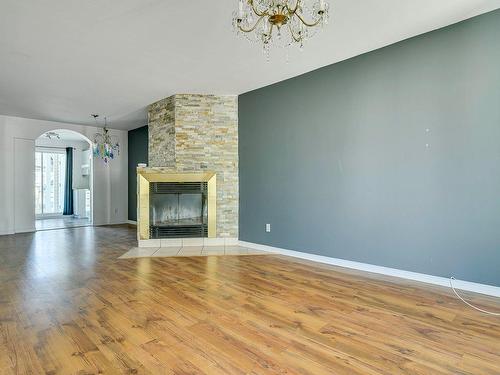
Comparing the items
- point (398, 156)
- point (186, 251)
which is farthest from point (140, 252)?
point (398, 156)

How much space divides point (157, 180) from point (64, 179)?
7112 mm

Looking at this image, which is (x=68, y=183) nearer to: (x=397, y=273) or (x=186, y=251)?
(x=186, y=251)

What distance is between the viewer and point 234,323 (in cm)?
223

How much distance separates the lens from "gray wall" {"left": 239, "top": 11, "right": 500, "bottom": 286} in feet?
9.25

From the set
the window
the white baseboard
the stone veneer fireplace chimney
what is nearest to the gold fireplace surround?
the stone veneer fireplace chimney

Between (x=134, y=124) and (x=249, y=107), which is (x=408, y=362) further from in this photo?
(x=134, y=124)

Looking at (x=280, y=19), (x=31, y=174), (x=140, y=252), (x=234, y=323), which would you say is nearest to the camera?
(x=280, y=19)

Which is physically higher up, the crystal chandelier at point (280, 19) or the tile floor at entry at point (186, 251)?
the crystal chandelier at point (280, 19)

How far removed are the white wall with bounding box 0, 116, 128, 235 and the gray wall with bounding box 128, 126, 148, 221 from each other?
0.14 meters

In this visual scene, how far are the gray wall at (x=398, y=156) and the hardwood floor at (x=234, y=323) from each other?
0.45m

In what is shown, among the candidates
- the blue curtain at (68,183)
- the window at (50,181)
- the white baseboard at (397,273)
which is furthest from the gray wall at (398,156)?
the window at (50,181)

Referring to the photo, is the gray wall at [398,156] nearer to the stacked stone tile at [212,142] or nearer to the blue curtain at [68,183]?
the stacked stone tile at [212,142]

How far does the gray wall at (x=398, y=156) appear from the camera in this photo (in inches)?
111

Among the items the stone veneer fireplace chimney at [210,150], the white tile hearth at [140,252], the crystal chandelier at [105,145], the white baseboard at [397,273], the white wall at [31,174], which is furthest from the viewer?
the crystal chandelier at [105,145]
